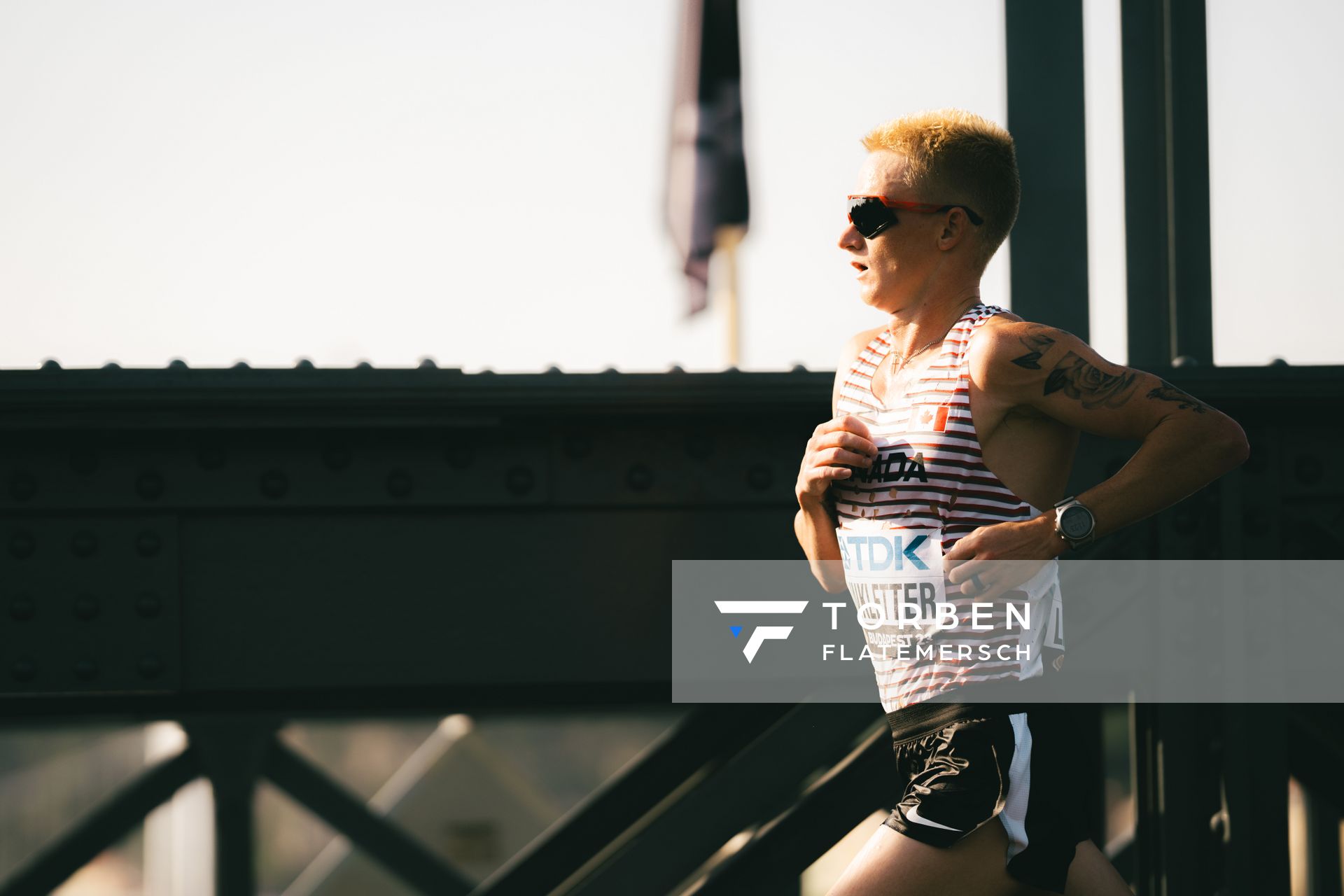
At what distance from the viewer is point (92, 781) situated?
13461 millimetres

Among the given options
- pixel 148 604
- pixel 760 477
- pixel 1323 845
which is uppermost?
pixel 760 477

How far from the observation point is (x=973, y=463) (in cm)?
163

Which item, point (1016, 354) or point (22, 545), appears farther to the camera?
point (22, 545)

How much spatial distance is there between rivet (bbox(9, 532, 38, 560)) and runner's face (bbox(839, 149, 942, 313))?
176 cm

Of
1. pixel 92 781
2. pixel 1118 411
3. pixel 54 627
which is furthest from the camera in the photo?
pixel 92 781

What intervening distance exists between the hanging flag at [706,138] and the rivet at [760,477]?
2.98 meters

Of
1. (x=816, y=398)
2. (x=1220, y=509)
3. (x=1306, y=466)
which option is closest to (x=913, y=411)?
(x=816, y=398)

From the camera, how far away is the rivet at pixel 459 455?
2.43 meters

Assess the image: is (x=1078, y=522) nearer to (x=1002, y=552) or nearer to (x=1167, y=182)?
(x=1002, y=552)

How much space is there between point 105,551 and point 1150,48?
263 centimetres

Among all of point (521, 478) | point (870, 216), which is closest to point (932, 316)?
point (870, 216)

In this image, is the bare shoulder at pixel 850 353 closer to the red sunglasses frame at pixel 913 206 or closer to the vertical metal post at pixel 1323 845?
the red sunglasses frame at pixel 913 206

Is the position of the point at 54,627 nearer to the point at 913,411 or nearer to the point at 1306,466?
the point at 913,411

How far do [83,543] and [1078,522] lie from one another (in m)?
1.94
